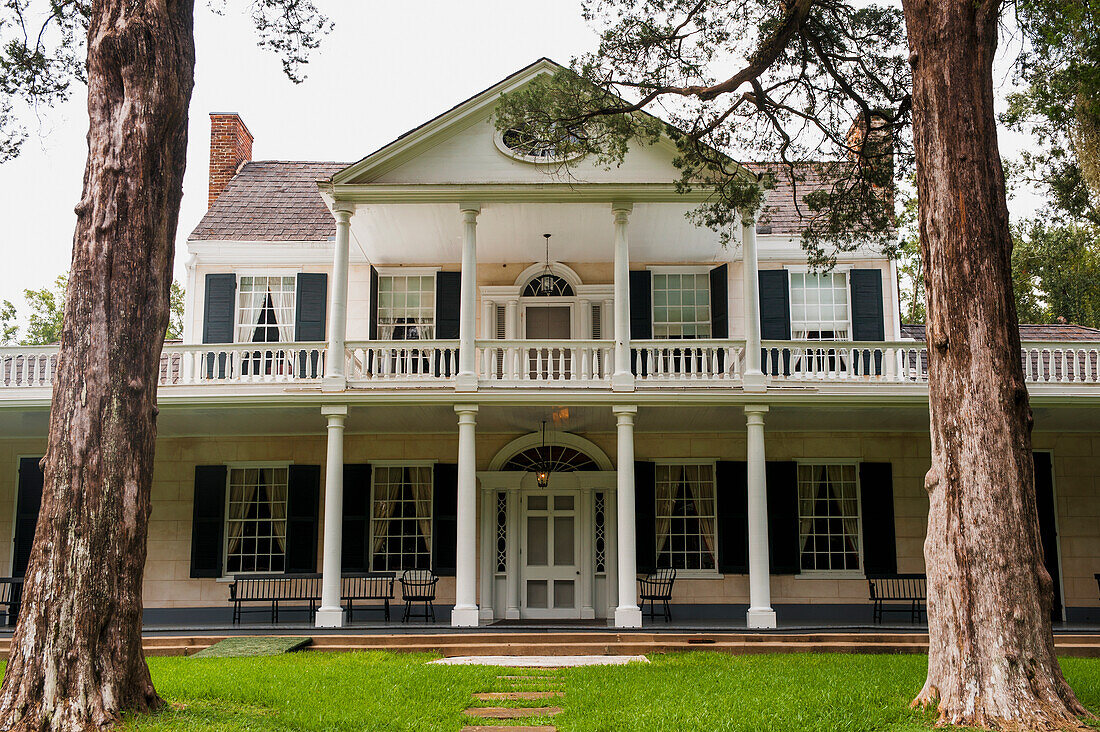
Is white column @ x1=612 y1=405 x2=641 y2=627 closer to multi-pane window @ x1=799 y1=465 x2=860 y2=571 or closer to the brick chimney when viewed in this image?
multi-pane window @ x1=799 y1=465 x2=860 y2=571

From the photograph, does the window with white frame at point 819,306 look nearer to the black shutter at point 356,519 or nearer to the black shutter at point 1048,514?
the black shutter at point 1048,514

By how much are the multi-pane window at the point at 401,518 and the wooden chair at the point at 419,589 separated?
289 mm

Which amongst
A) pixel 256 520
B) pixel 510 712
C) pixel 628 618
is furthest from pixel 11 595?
pixel 510 712

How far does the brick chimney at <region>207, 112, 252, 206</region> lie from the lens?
1795 cm

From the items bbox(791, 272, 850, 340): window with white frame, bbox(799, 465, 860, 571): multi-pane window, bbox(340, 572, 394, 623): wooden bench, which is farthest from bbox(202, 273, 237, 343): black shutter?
bbox(799, 465, 860, 571): multi-pane window

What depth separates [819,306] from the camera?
637 inches

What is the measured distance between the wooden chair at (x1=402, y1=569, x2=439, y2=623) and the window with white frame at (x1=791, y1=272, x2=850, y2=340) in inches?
282

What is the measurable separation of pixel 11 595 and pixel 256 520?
3671 millimetres

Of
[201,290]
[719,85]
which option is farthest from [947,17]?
[201,290]

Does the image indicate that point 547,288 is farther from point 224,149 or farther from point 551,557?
point 224,149

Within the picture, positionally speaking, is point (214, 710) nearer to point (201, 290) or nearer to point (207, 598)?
point (207, 598)

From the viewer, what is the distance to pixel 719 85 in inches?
435

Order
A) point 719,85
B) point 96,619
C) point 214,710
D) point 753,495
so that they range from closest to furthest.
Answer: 1. point 96,619
2. point 214,710
3. point 719,85
4. point 753,495

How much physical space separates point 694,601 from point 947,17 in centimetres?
1003
